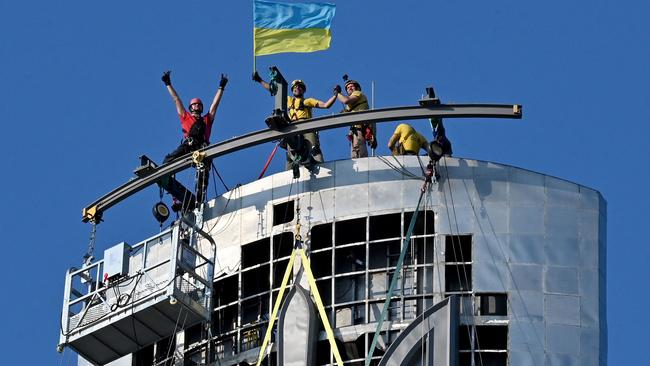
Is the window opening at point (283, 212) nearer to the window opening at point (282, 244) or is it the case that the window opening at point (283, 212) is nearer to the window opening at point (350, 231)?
the window opening at point (282, 244)

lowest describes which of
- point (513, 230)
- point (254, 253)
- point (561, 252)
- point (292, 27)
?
point (561, 252)

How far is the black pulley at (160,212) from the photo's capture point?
76.9 metres

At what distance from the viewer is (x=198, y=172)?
Answer: 75250 millimetres

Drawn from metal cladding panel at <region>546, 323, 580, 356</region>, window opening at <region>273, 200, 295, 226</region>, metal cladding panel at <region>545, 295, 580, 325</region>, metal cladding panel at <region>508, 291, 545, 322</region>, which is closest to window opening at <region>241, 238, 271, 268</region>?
window opening at <region>273, 200, 295, 226</region>

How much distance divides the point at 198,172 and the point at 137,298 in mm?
4412

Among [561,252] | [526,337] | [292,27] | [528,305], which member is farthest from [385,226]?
[292,27]

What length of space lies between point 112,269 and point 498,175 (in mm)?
11183

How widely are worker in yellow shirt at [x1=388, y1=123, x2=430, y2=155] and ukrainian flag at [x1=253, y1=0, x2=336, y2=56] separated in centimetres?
389

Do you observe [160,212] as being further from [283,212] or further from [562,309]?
[562,309]

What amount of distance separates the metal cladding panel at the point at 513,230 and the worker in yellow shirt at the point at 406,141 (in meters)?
1.16

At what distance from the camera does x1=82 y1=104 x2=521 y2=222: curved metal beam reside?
2813 inches

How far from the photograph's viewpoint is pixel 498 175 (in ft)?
→ 235

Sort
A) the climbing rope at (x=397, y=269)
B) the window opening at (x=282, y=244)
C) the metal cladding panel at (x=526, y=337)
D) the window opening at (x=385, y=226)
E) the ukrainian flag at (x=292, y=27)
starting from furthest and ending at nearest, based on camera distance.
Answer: the ukrainian flag at (x=292, y=27), the window opening at (x=282, y=244), the window opening at (x=385, y=226), the climbing rope at (x=397, y=269), the metal cladding panel at (x=526, y=337)

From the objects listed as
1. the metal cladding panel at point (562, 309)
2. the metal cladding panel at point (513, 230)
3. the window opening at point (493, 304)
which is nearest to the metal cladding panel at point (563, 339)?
the metal cladding panel at point (513, 230)
